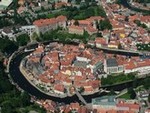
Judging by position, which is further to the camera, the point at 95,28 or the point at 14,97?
the point at 95,28

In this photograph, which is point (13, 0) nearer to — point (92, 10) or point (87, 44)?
point (92, 10)

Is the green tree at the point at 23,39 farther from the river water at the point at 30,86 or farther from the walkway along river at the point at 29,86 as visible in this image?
the river water at the point at 30,86

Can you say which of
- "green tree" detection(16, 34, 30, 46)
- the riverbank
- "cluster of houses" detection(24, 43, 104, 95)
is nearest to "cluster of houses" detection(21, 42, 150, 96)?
"cluster of houses" detection(24, 43, 104, 95)

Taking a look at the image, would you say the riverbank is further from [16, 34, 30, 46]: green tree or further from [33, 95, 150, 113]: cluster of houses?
[33, 95, 150, 113]: cluster of houses

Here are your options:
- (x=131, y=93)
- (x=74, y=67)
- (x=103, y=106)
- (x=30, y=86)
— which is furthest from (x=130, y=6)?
(x=103, y=106)

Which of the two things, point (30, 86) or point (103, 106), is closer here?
point (103, 106)

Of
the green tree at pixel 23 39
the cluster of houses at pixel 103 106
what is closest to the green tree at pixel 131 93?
the cluster of houses at pixel 103 106

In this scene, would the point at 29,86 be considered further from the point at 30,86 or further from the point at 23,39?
the point at 23,39

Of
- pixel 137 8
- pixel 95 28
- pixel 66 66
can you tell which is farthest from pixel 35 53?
pixel 137 8

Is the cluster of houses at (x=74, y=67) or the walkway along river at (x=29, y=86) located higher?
the cluster of houses at (x=74, y=67)

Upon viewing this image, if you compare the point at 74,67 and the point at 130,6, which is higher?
the point at 74,67

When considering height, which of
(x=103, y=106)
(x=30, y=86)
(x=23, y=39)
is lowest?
(x=30, y=86)
